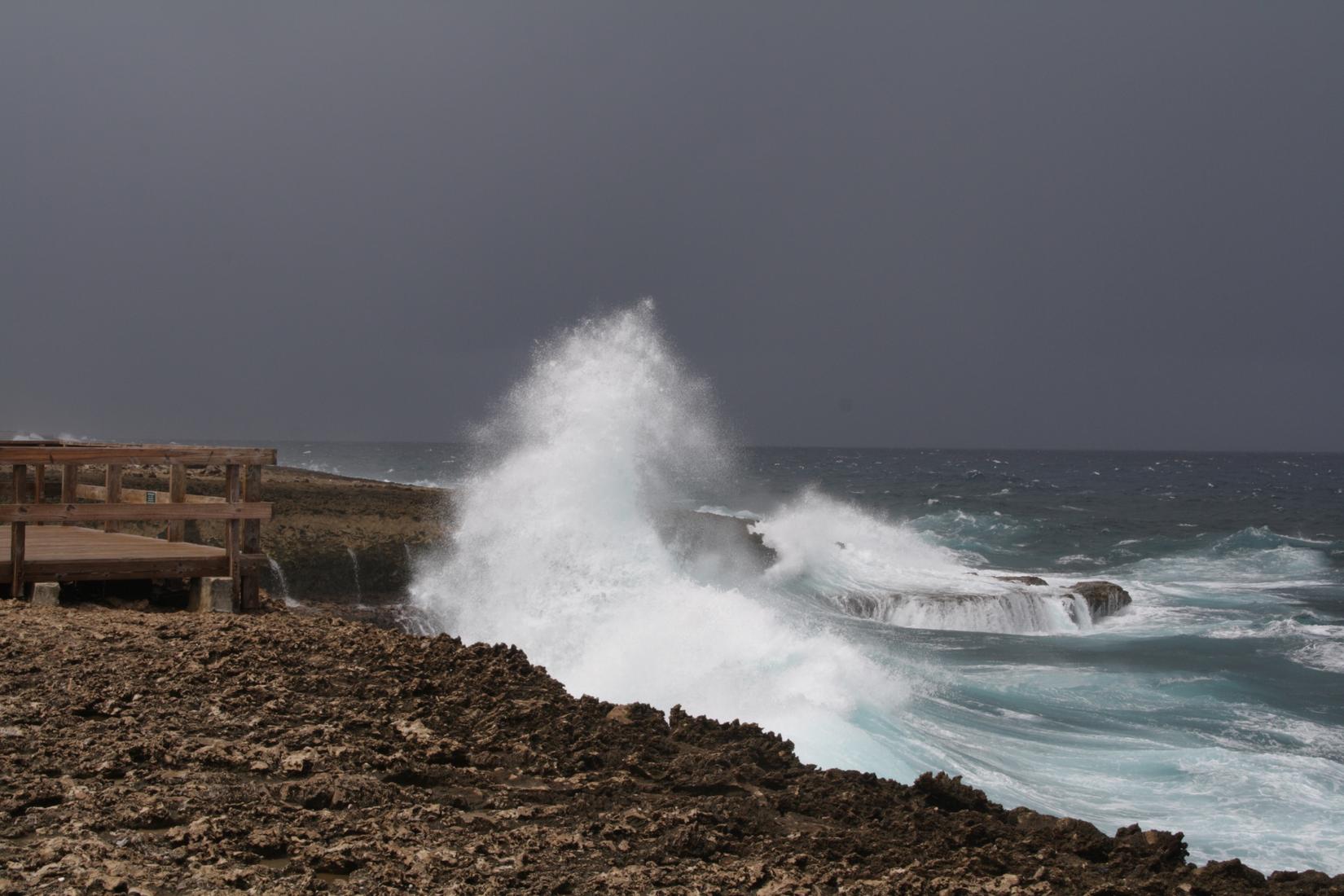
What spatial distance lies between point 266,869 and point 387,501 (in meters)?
17.5

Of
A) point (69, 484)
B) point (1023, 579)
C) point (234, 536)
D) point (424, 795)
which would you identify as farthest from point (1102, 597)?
point (424, 795)

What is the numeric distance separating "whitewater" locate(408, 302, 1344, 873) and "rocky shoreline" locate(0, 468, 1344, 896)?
11.6 ft

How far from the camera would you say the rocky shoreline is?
3.67 m

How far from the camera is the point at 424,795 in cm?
443

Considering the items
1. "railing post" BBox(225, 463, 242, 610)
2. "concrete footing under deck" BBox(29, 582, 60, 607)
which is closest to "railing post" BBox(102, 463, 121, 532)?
"railing post" BBox(225, 463, 242, 610)

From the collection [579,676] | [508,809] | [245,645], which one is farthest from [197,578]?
[508,809]

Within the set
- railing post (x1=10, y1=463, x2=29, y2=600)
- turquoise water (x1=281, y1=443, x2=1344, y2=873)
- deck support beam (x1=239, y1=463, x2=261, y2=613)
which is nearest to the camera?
railing post (x1=10, y1=463, x2=29, y2=600)

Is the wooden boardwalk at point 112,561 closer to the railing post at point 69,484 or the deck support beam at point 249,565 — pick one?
the deck support beam at point 249,565

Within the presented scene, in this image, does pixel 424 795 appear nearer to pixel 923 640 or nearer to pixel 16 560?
pixel 16 560

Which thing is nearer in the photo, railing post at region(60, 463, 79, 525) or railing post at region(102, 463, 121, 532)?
railing post at region(60, 463, 79, 525)

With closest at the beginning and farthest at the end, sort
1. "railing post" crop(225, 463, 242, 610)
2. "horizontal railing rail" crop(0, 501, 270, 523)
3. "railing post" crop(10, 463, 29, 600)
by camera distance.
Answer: "railing post" crop(10, 463, 29, 600), "horizontal railing rail" crop(0, 501, 270, 523), "railing post" crop(225, 463, 242, 610)

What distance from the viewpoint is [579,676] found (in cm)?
1158

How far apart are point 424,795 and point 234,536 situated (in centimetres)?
477

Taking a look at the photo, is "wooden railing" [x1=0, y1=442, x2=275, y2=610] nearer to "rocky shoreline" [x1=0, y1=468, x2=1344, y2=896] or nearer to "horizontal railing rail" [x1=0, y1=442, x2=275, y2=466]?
"horizontal railing rail" [x1=0, y1=442, x2=275, y2=466]
